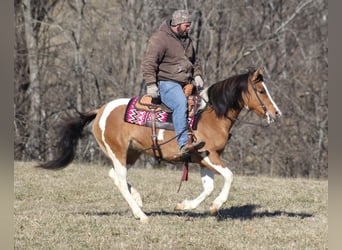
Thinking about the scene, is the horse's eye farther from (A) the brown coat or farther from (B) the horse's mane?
(A) the brown coat

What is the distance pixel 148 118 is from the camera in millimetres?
7383

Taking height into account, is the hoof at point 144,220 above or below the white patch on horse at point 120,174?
below

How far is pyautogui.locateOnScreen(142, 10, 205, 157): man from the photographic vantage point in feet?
23.3

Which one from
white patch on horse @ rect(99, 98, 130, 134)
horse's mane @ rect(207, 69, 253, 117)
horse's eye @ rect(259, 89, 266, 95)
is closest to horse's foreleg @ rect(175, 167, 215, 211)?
horse's mane @ rect(207, 69, 253, 117)

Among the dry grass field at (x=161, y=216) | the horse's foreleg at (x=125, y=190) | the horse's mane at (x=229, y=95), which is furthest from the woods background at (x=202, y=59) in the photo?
the horse's mane at (x=229, y=95)

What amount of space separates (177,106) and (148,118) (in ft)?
1.45

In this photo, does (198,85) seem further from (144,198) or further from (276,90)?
(276,90)

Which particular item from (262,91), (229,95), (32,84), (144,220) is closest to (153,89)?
(229,95)

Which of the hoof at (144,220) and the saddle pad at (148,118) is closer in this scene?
the hoof at (144,220)

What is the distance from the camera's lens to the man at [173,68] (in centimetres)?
711

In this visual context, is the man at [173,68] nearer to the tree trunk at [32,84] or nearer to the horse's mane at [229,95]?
the horse's mane at [229,95]

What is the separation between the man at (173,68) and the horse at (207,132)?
20cm

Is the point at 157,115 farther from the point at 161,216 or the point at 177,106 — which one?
the point at 161,216

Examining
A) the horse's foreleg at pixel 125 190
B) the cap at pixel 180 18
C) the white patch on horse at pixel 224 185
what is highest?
the cap at pixel 180 18
